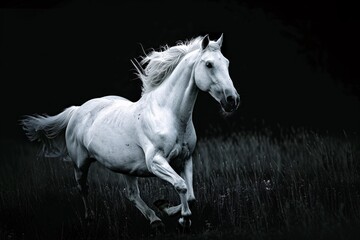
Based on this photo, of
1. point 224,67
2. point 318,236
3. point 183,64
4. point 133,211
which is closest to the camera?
point 318,236

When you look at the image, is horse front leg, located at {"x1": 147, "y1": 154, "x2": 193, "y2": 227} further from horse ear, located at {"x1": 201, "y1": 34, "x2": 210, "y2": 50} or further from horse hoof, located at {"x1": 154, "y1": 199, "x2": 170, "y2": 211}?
horse ear, located at {"x1": 201, "y1": 34, "x2": 210, "y2": 50}

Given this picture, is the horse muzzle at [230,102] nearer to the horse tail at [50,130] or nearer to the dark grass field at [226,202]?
the dark grass field at [226,202]

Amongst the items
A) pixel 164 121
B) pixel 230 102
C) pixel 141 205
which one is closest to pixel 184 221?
pixel 164 121

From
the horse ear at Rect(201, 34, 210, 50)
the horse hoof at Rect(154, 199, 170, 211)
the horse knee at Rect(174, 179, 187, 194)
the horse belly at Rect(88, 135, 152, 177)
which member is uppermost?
the horse ear at Rect(201, 34, 210, 50)

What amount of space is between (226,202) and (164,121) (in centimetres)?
135

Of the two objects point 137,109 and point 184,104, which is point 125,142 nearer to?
point 137,109

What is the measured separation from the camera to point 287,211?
562cm

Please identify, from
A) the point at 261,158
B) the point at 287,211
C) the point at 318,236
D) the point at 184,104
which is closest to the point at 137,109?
the point at 184,104

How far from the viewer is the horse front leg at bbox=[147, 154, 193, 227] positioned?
5.62m

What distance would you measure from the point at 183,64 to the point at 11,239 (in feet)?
9.82

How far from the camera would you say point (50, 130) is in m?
8.08

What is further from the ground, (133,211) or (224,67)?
(224,67)

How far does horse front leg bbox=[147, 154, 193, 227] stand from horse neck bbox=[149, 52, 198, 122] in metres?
0.54

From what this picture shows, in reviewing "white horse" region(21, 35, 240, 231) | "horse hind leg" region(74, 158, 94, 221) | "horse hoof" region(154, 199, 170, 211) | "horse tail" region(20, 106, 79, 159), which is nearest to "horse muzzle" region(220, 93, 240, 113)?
"white horse" region(21, 35, 240, 231)
